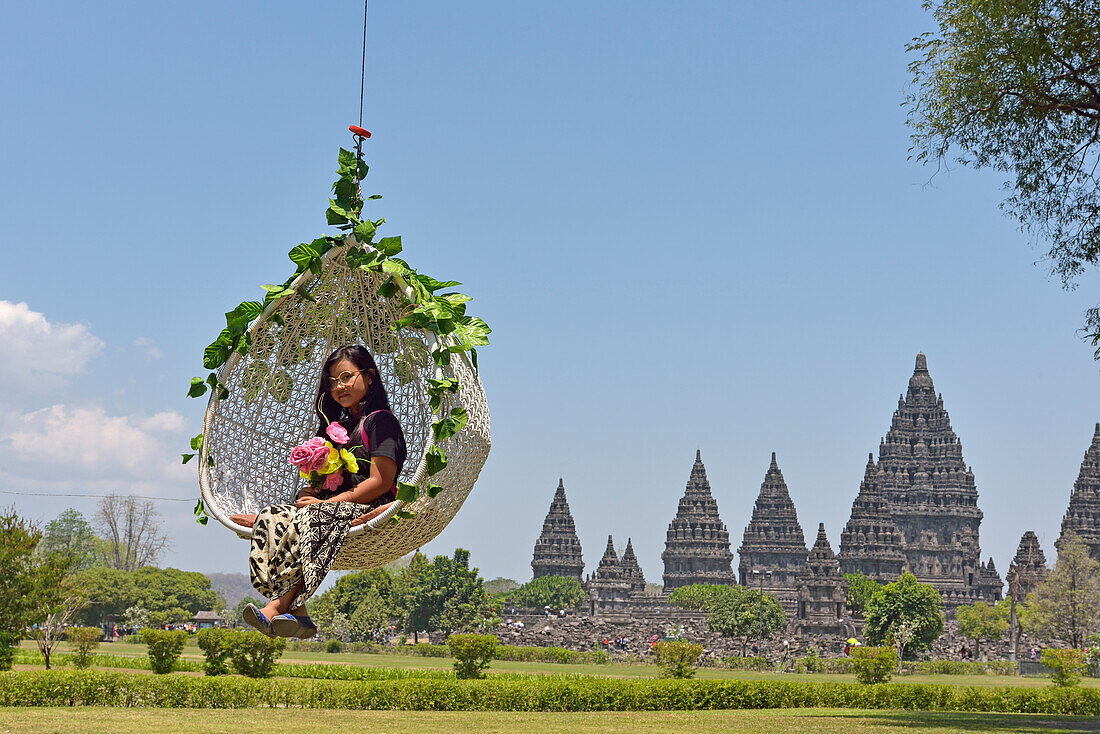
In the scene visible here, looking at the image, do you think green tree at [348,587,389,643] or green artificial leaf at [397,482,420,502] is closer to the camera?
green artificial leaf at [397,482,420,502]

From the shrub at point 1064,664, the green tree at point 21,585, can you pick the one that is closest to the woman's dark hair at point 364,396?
the green tree at point 21,585

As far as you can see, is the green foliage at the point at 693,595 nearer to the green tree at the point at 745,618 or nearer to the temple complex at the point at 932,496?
the temple complex at the point at 932,496

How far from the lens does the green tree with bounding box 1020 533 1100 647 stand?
56.7 metres

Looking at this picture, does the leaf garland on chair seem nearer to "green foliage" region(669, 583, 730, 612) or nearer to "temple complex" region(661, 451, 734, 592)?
"green foliage" region(669, 583, 730, 612)

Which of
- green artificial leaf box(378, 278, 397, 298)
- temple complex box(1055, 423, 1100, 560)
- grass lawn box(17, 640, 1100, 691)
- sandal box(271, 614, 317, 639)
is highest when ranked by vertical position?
temple complex box(1055, 423, 1100, 560)

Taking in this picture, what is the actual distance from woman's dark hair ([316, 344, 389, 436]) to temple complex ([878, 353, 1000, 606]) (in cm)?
8812

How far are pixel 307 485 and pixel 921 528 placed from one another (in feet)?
305

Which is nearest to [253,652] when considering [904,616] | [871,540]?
[904,616]

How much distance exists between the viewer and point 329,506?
6133mm

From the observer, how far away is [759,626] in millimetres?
62188

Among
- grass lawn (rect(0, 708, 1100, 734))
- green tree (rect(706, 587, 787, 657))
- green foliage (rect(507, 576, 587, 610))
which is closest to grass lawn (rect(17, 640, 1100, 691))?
green tree (rect(706, 587, 787, 657))

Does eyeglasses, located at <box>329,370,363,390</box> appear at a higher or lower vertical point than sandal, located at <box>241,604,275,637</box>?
higher

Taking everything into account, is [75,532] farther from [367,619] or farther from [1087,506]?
[1087,506]

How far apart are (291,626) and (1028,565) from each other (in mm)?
83014
